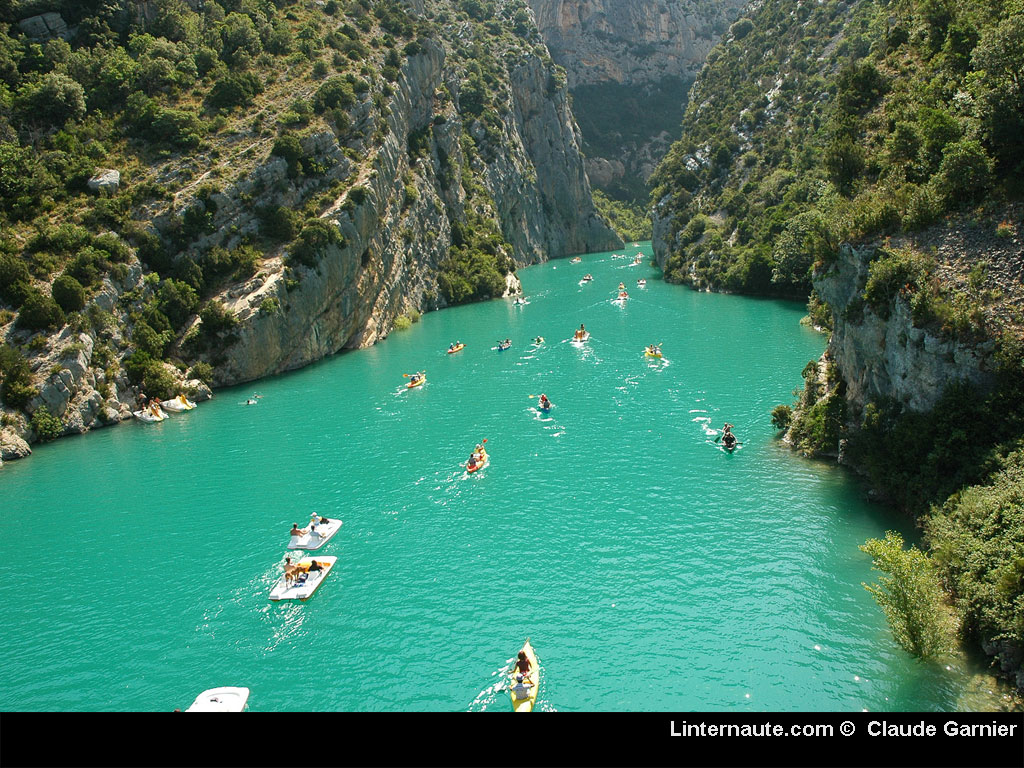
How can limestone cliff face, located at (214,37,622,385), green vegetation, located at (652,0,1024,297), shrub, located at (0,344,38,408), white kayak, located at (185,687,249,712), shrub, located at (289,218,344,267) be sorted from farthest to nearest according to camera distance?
shrub, located at (289,218,344,267) < limestone cliff face, located at (214,37,622,385) < shrub, located at (0,344,38,408) < green vegetation, located at (652,0,1024,297) < white kayak, located at (185,687,249,712)

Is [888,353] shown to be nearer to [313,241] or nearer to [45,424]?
[45,424]

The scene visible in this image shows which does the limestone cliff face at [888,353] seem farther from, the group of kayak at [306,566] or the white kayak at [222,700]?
the white kayak at [222,700]

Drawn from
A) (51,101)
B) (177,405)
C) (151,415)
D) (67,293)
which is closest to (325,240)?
(177,405)

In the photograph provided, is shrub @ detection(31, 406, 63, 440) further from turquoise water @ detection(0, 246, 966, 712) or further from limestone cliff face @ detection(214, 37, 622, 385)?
limestone cliff face @ detection(214, 37, 622, 385)

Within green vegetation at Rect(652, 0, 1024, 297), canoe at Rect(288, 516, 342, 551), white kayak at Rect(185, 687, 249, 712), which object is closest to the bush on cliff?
green vegetation at Rect(652, 0, 1024, 297)

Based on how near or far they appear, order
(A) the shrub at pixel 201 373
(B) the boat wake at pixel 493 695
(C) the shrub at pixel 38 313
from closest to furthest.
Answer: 1. (B) the boat wake at pixel 493 695
2. (C) the shrub at pixel 38 313
3. (A) the shrub at pixel 201 373

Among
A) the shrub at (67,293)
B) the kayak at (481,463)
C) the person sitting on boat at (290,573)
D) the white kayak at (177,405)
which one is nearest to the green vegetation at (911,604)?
the person sitting on boat at (290,573)

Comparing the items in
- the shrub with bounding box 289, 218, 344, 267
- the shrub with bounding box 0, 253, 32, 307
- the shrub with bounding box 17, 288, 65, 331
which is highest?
the shrub with bounding box 289, 218, 344, 267
